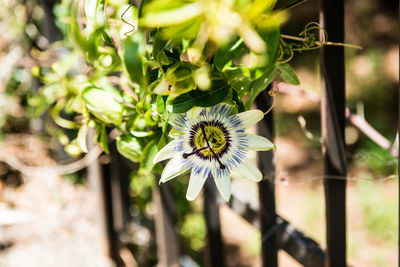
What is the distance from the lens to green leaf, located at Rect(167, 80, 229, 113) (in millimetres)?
467

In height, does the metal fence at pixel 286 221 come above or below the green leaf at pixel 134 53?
below

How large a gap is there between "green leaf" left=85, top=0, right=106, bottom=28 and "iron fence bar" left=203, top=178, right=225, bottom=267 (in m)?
0.55

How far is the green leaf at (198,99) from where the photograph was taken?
1.53 ft

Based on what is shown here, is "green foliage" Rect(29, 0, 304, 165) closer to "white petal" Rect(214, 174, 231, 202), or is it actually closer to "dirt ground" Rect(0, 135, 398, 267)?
"white petal" Rect(214, 174, 231, 202)

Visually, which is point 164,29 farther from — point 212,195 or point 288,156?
point 288,156

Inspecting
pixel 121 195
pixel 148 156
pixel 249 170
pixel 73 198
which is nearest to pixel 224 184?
pixel 249 170

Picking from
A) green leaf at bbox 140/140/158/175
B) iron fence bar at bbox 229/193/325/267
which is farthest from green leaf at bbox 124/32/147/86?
iron fence bar at bbox 229/193/325/267

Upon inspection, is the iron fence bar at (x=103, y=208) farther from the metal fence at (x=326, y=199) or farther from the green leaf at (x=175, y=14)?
the green leaf at (x=175, y=14)

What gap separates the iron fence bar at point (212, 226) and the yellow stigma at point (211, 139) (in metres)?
0.48

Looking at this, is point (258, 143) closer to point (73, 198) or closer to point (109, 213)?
point (109, 213)

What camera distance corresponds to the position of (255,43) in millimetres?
341

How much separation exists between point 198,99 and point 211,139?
0.06 meters

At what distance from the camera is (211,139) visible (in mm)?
506

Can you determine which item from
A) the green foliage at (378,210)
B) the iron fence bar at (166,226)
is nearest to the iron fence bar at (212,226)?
the iron fence bar at (166,226)
